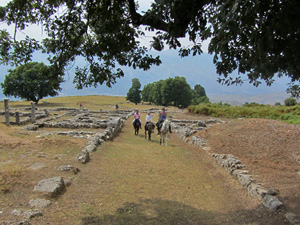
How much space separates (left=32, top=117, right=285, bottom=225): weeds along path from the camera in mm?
6258

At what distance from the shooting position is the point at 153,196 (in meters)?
7.80

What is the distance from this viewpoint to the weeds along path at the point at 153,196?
246 inches

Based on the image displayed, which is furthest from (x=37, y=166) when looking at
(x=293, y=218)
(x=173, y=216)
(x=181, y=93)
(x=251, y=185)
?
(x=181, y=93)

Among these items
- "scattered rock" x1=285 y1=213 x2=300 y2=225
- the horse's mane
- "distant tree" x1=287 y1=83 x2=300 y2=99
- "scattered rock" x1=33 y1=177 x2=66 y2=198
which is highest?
"distant tree" x1=287 y1=83 x2=300 y2=99

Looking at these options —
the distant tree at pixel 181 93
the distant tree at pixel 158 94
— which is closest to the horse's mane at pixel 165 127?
the distant tree at pixel 181 93

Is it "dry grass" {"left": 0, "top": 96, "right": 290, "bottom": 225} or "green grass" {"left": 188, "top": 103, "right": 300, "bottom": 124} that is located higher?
"green grass" {"left": 188, "top": 103, "right": 300, "bottom": 124}

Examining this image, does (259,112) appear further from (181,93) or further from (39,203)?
(181,93)

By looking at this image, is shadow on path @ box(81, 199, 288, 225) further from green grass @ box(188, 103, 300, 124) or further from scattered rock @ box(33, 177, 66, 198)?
green grass @ box(188, 103, 300, 124)

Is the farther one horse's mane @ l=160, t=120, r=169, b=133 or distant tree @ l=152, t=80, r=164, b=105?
distant tree @ l=152, t=80, r=164, b=105

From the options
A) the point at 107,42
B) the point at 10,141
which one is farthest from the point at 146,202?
the point at 10,141

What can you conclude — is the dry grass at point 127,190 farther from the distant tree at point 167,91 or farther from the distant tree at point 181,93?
the distant tree at point 167,91

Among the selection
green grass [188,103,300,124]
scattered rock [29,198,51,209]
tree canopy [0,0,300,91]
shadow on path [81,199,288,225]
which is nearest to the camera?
tree canopy [0,0,300,91]

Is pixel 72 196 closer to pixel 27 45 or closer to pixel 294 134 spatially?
pixel 27 45

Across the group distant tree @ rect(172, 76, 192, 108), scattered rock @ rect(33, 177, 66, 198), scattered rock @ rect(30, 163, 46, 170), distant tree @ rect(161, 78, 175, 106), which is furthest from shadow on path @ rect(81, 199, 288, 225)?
distant tree @ rect(161, 78, 175, 106)
